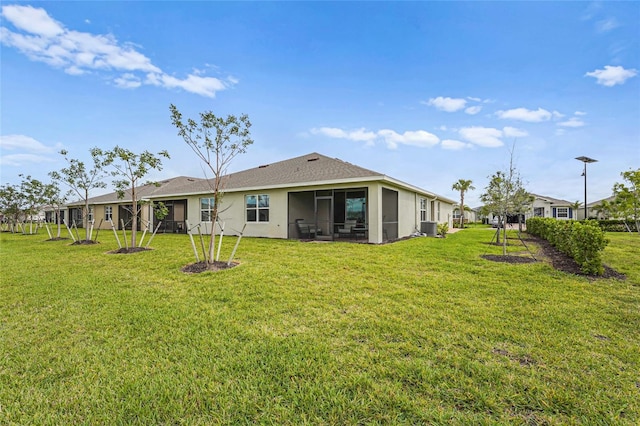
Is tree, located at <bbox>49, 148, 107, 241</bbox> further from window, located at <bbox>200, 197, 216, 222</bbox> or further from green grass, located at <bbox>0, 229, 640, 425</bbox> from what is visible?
green grass, located at <bbox>0, 229, 640, 425</bbox>

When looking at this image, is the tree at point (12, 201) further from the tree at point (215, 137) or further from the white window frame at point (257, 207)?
the tree at point (215, 137)

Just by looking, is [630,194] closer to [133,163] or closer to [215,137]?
[215,137]

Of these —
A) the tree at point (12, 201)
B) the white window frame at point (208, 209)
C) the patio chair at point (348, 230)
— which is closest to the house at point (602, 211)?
the patio chair at point (348, 230)

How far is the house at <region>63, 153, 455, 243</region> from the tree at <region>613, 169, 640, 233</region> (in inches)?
334

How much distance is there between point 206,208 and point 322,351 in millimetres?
15490

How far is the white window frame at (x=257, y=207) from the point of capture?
46.7 feet

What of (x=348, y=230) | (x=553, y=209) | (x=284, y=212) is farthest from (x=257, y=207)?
(x=553, y=209)

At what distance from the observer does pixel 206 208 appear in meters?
16.7

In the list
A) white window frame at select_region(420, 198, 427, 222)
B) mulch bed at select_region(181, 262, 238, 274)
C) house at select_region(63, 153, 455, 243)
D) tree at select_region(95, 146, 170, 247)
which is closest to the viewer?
mulch bed at select_region(181, 262, 238, 274)

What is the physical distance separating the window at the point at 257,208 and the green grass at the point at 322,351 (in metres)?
8.64

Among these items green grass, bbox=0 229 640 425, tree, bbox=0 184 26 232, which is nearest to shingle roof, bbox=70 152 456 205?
green grass, bbox=0 229 640 425

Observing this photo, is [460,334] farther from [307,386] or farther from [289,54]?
[289,54]

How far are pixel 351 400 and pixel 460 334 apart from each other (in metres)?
1.77

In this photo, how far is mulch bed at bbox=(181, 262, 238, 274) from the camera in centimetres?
657
